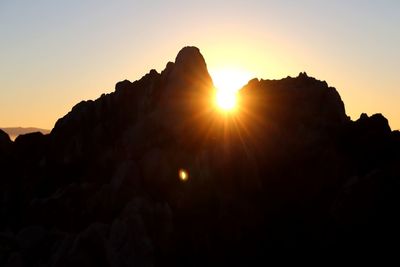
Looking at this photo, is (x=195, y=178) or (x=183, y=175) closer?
(x=195, y=178)

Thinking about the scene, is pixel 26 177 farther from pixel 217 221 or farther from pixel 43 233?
pixel 217 221

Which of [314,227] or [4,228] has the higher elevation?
[314,227]

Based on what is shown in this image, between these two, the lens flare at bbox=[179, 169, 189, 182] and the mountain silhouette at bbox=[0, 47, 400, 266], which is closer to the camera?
the mountain silhouette at bbox=[0, 47, 400, 266]

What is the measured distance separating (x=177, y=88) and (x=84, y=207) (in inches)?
1043

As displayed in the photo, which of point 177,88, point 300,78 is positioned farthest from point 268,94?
point 177,88

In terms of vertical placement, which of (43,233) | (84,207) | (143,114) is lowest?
(43,233)

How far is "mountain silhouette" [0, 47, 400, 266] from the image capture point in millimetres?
87312

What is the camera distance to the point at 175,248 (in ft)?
284

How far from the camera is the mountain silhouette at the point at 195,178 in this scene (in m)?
87.3

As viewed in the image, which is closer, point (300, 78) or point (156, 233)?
point (156, 233)

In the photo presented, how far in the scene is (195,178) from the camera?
304ft

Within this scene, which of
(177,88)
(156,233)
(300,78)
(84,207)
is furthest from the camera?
(300,78)

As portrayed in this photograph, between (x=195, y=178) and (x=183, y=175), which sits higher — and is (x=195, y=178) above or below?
below

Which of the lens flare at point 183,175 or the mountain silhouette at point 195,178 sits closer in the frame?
the mountain silhouette at point 195,178
